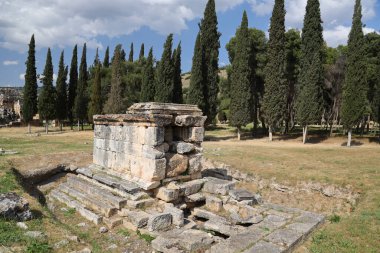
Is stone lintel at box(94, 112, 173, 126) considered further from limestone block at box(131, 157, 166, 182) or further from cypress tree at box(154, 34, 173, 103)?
cypress tree at box(154, 34, 173, 103)

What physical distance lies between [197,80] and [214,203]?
21.3 m

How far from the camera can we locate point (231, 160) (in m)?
16.9

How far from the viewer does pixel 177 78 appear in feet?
109

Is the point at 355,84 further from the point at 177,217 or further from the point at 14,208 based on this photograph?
the point at 14,208

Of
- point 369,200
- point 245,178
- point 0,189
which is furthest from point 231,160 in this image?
point 0,189

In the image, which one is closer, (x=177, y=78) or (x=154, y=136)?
(x=154, y=136)

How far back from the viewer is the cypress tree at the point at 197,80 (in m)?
29.3

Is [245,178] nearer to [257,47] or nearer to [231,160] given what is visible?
[231,160]

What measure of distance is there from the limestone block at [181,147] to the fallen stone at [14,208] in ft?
14.3

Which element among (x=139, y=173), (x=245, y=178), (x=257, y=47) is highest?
(x=257, y=47)

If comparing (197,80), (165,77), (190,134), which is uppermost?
(165,77)

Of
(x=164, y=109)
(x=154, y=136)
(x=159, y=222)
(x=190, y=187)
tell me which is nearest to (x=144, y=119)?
(x=154, y=136)

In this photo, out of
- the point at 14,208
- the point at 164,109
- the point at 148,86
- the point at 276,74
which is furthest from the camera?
the point at 148,86

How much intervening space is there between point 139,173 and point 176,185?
3.90 feet
